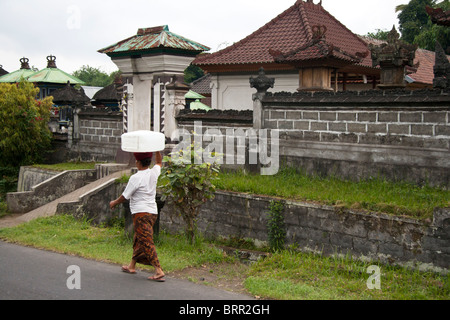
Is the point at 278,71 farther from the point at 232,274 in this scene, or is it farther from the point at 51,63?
the point at 51,63

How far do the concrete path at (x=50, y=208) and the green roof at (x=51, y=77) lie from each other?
1538 centimetres

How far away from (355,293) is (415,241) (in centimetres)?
169

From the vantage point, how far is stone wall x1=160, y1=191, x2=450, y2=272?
27.6 ft

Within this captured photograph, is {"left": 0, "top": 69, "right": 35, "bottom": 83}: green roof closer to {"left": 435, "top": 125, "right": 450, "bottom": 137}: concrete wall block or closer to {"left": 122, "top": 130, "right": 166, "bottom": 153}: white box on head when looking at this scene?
{"left": 122, "top": 130, "right": 166, "bottom": 153}: white box on head

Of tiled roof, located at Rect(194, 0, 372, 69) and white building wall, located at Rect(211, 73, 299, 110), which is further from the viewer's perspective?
white building wall, located at Rect(211, 73, 299, 110)

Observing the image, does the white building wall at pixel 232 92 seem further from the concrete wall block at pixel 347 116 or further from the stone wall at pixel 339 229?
the stone wall at pixel 339 229

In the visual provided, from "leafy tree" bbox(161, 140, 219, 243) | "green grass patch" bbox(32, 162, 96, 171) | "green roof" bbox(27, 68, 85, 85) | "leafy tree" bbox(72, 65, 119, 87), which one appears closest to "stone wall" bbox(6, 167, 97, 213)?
"green grass patch" bbox(32, 162, 96, 171)

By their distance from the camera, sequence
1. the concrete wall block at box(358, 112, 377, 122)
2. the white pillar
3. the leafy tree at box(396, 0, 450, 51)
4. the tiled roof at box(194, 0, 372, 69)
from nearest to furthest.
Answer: the concrete wall block at box(358, 112, 377, 122), the white pillar, the tiled roof at box(194, 0, 372, 69), the leafy tree at box(396, 0, 450, 51)

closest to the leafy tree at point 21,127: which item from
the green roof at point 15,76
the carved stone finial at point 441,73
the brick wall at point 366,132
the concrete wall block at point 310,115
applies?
the brick wall at point 366,132

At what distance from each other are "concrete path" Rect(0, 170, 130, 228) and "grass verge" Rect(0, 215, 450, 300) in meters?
1.78

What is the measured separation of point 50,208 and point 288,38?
1066 centimetres

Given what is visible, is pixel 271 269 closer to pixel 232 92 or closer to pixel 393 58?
pixel 393 58

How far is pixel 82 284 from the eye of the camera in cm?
725

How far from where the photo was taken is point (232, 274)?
867 cm
